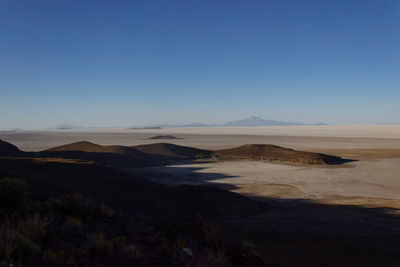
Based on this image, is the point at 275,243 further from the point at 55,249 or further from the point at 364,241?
the point at 55,249

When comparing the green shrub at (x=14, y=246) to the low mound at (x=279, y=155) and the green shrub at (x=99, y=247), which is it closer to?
the green shrub at (x=99, y=247)

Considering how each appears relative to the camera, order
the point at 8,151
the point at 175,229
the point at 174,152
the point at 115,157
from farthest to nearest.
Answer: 1. the point at 174,152
2. the point at 115,157
3. the point at 8,151
4. the point at 175,229

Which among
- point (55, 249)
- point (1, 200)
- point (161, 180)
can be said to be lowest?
point (161, 180)

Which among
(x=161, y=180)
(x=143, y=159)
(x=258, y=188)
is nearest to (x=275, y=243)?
(x=258, y=188)

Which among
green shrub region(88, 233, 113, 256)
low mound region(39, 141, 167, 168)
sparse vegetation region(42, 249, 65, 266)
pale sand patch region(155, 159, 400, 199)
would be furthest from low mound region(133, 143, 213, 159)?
sparse vegetation region(42, 249, 65, 266)

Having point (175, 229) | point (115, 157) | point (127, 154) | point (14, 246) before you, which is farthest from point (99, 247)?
point (127, 154)

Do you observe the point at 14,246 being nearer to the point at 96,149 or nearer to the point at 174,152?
the point at 174,152
